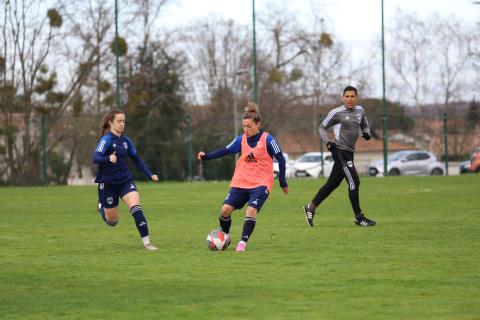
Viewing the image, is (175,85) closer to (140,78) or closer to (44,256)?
(140,78)

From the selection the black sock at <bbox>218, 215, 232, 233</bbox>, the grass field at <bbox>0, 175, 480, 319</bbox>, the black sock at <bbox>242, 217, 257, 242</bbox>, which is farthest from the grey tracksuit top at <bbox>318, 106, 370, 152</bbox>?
the black sock at <bbox>242, 217, 257, 242</bbox>

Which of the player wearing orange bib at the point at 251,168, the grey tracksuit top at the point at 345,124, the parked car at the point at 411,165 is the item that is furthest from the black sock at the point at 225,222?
the parked car at the point at 411,165

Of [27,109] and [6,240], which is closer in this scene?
[6,240]

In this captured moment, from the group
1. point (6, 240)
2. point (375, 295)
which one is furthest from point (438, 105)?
point (375, 295)

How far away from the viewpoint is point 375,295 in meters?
7.61

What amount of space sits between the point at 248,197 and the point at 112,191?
5.51 feet

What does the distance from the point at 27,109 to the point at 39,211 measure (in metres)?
22.2

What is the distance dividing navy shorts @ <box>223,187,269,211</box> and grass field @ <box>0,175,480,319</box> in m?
0.51

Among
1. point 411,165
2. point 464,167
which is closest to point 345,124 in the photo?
point 411,165

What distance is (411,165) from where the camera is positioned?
4659 centimetres

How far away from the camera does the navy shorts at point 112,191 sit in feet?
38.9

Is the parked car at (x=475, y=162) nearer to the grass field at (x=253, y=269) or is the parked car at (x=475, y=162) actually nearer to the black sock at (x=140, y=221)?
the grass field at (x=253, y=269)

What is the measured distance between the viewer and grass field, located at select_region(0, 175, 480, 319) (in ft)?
23.6

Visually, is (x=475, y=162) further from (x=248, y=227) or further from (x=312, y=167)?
(x=248, y=227)
